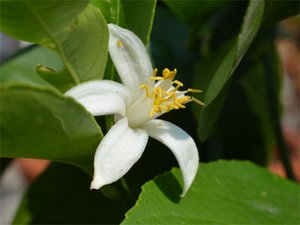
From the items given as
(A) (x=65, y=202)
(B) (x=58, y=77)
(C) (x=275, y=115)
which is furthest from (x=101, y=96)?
(C) (x=275, y=115)

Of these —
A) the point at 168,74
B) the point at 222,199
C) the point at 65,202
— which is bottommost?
the point at 65,202

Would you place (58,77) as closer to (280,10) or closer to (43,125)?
(43,125)

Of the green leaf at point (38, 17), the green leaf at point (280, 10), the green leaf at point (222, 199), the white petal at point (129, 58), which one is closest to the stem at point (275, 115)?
the green leaf at point (222, 199)

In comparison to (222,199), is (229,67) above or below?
above

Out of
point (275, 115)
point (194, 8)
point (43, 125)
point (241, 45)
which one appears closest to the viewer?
point (43, 125)

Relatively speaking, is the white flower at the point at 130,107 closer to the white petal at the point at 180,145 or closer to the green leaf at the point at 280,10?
the white petal at the point at 180,145

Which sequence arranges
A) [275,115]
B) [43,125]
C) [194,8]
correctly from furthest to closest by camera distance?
1. [275,115]
2. [194,8]
3. [43,125]
